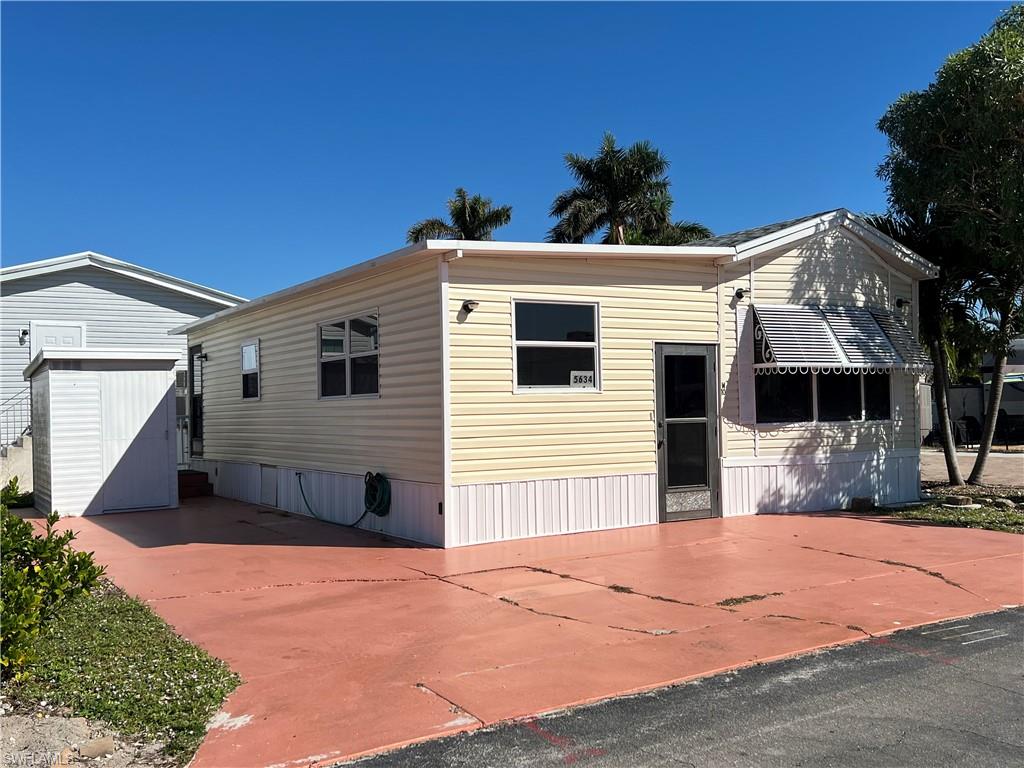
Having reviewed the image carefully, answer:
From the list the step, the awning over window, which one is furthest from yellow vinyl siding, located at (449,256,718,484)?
the step

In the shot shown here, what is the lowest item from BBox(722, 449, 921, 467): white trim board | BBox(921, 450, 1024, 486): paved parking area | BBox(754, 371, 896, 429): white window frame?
BBox(921, 450, 1024, 486): paved parking area

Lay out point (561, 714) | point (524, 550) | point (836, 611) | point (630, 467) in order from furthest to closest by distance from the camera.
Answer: point (630, 467) < point (524, 550) < point (836, 611) < point (561, 714)

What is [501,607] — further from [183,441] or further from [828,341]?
[183,441]

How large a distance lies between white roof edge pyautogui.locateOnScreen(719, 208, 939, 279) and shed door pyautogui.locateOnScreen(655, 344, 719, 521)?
4.44ft

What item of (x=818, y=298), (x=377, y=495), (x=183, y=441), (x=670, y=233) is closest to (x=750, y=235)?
(x=818, y=298)

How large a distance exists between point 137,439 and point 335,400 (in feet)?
12.4

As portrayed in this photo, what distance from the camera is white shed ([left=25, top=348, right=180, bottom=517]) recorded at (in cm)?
1212

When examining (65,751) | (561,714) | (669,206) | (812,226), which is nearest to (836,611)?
(561,714)

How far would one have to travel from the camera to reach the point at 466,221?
34.8 meters

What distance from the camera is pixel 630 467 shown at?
9961 mm

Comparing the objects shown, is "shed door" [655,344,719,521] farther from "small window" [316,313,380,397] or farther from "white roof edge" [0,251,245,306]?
"white roof edge" [0,251,245,306]

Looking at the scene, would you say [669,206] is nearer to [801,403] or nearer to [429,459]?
[801,403]

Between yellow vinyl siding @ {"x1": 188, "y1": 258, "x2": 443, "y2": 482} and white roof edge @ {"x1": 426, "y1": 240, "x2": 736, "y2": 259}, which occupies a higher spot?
white roof edge @ {"x1": 426, "y1": 240, "x2": 736, "y2": 259}

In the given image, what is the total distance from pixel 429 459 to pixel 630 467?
96.1 inches
